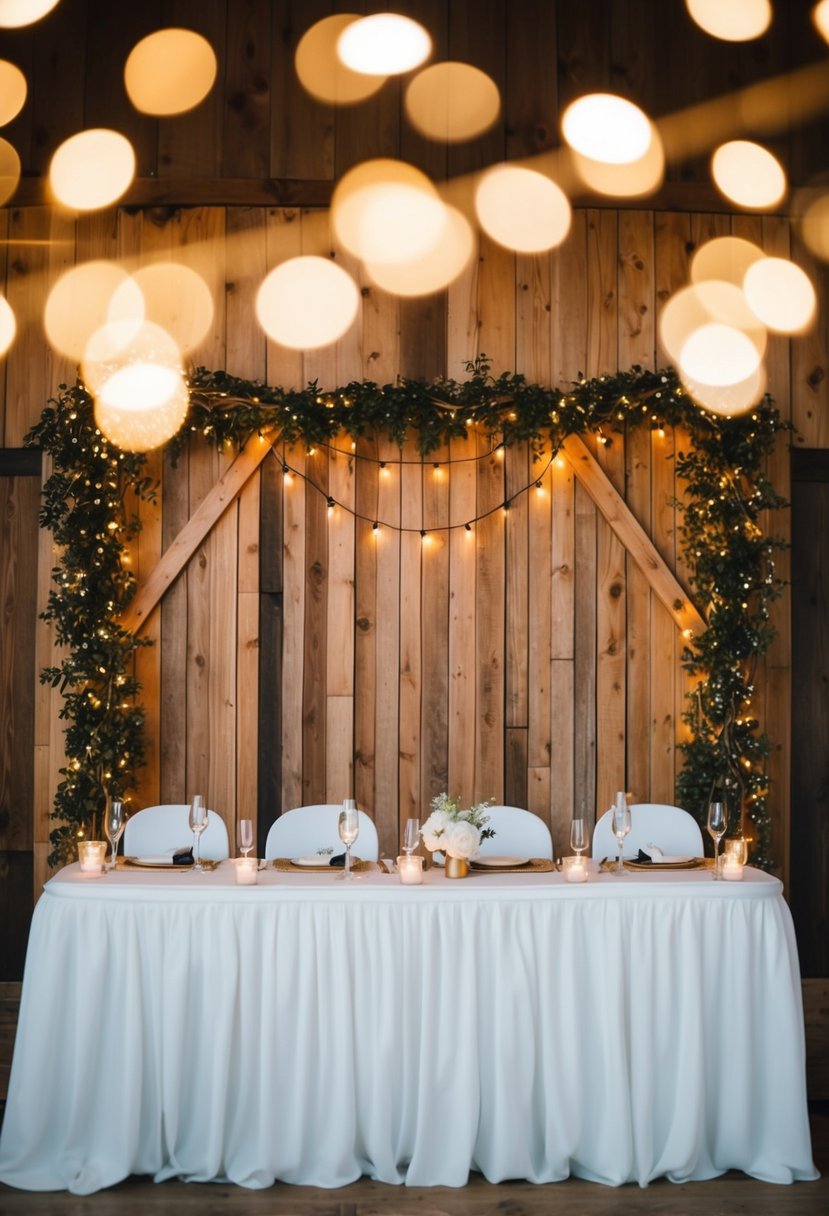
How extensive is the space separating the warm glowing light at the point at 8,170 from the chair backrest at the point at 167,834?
2.93 meters

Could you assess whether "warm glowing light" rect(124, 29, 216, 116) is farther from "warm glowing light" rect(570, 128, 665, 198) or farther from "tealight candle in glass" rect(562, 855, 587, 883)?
"tealight candle in glass" rect(562, 855, 587, 883)

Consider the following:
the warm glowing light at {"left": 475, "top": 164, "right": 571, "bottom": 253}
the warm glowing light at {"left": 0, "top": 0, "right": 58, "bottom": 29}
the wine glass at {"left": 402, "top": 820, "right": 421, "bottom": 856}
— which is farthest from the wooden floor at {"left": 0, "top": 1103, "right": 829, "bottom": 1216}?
the warm glowing light at {"left": 0, "top": 0, "right": 58, "bottom": 29}

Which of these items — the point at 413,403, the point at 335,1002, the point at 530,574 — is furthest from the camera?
the point at 530,574

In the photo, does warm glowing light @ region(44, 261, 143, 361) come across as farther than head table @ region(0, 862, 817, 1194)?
Yes

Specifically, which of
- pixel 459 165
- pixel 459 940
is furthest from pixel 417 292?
pixel 459 940

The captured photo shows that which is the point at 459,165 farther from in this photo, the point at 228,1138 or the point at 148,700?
the point at 228,1138

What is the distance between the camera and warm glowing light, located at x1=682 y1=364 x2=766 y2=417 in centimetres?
480

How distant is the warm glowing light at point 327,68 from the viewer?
513 cm

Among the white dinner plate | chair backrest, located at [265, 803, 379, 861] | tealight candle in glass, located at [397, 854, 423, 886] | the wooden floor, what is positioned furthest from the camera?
chair backrest, located at [265, 803, 379, 861]

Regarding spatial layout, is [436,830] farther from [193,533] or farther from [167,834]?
[193,533]

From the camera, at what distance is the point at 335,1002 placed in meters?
3.28

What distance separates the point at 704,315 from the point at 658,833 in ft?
7.99

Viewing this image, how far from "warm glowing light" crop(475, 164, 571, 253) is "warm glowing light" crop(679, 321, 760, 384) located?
80 cm

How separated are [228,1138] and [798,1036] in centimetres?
176
